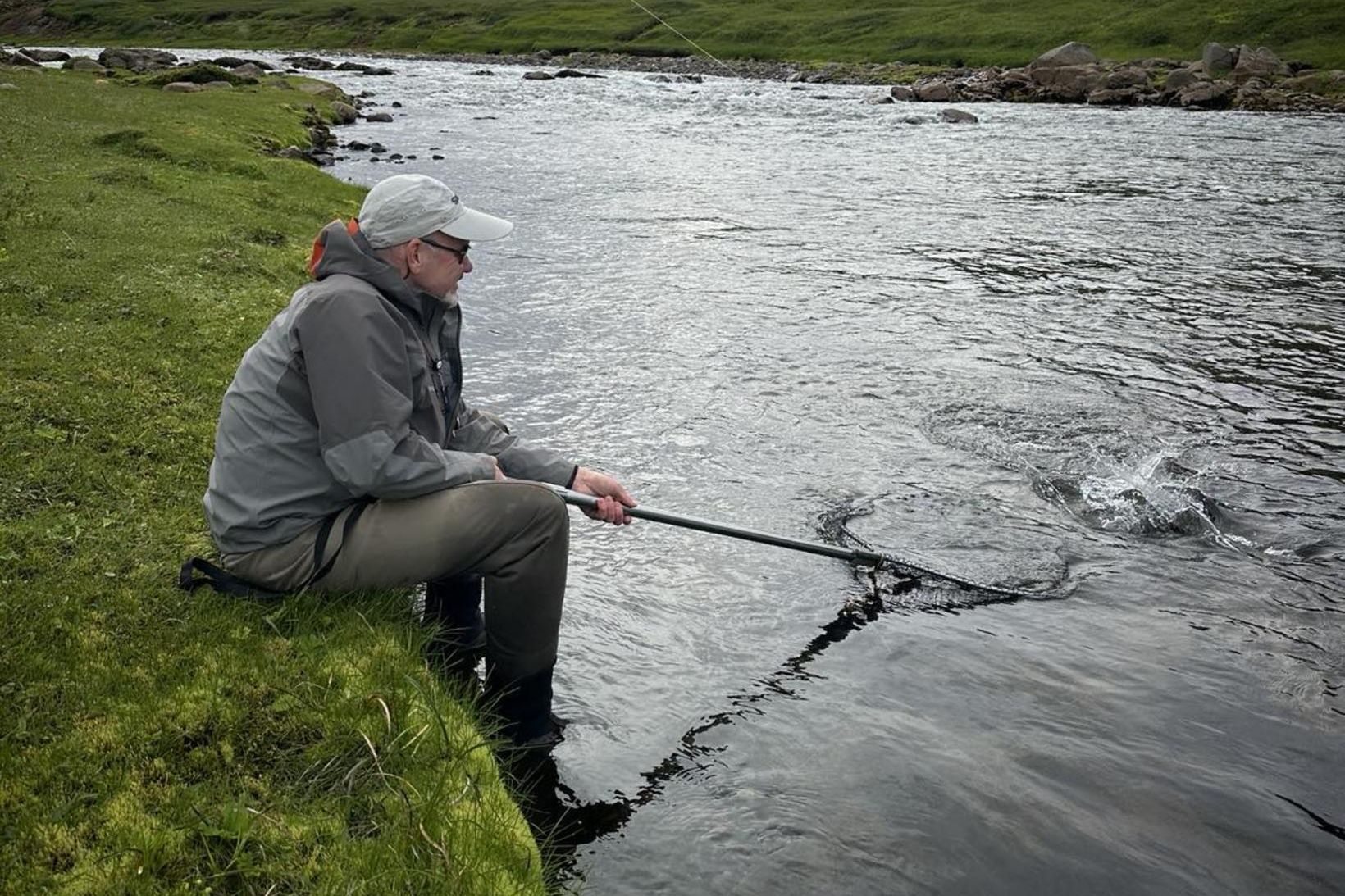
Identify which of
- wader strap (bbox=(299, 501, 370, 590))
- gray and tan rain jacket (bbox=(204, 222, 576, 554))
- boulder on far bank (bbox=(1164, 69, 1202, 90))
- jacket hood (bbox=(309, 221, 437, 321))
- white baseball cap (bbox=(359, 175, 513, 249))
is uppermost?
boulder on far bank (bbox=(1164, 69, 1202, 90))

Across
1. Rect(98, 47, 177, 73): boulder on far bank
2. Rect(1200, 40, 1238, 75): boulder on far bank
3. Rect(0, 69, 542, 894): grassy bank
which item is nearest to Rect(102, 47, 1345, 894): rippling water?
Rect(0, 69, 542, 894): grassy bank

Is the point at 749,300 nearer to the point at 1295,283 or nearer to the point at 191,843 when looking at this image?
the point at 1295,283

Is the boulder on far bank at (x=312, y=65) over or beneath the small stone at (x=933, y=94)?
over

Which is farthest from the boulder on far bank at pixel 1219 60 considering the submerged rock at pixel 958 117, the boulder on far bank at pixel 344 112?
the boulder on far bank at pixel 344 112

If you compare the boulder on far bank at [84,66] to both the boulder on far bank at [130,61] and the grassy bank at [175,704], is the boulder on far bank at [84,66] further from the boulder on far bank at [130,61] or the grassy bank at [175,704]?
the grassy bank at [175,704]

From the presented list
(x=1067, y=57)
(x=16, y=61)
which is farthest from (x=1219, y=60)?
(x=16, y=61)

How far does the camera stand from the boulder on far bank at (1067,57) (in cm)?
7069

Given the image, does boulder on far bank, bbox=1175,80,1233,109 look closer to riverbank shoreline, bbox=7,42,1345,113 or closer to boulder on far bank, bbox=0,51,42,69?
riverbank shoreline, bbox=7,42,1345,113

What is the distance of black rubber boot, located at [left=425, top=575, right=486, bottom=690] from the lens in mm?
6816

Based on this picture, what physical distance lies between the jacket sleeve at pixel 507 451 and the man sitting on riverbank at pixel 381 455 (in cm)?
48

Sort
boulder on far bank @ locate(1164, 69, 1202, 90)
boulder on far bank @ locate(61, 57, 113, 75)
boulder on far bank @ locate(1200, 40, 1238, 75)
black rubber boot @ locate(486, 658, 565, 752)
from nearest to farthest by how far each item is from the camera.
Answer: black rubber boot @ locate(486, 658, 565, 752) < boulder on far bank @ locate(61, 57, 113, 75) < boulder on far bank @ locate(1164, 69, 1202, 90) < boulder on far bank @ locate(1200, 40, 1238, 75)

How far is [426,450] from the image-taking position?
5.68m

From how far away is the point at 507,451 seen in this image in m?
6.68

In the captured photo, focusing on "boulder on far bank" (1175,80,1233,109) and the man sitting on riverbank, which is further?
"boulder on far bank" (1175,80,1233,109)
